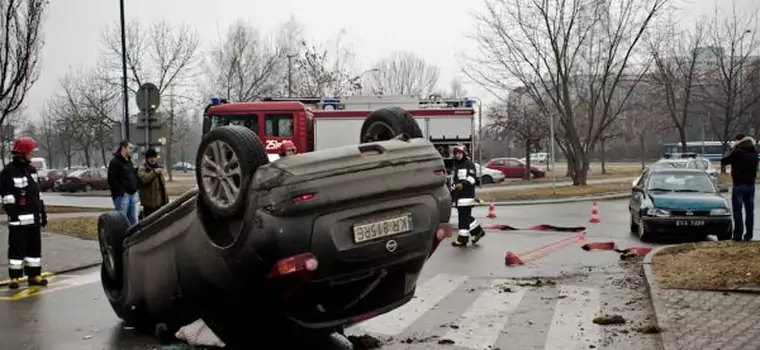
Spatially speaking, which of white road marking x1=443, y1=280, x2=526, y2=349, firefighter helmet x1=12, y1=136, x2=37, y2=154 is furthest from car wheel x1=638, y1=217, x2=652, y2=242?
firefighter helmet x1=12, y1=136, x2=37, y2=154

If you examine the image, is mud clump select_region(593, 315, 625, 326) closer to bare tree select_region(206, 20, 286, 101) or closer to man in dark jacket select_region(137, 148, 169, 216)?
man in dark jacket select_region(137, 148, 169, 216)

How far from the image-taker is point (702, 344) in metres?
5.64

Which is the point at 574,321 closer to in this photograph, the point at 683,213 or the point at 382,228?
the point at 382,228

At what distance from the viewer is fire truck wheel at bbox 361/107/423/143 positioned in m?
5.60

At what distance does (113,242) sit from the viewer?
6.52 meters

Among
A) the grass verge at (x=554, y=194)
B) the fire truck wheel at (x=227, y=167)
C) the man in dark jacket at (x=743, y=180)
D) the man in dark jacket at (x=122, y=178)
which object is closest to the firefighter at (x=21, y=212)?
the man in dark jacket at (x=122, y=178)

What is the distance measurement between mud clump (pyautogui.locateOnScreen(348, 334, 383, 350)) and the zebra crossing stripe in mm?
276

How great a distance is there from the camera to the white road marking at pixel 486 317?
612 centimetres

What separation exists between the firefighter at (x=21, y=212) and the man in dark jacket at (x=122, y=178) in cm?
249

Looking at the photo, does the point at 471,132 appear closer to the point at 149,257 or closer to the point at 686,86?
the point at 149,257

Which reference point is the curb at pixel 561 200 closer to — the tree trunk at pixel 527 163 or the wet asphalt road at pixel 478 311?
the wet asphalt road at pixel 478 311

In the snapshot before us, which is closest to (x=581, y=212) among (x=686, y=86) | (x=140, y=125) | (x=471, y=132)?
(x=471, y=132)

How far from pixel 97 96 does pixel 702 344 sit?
143 feet

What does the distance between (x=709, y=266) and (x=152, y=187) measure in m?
8.49
